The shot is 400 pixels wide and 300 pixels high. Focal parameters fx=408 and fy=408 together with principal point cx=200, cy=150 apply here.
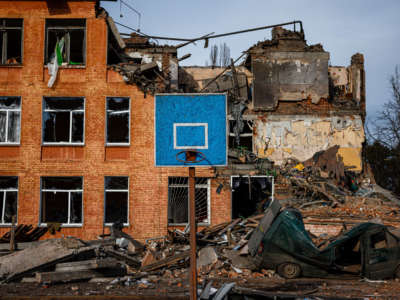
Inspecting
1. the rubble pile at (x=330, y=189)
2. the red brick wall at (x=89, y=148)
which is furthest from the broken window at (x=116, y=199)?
the rubble pile at (x=330, y=189)

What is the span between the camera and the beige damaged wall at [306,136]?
22.2 metres

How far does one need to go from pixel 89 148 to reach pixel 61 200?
2571mm

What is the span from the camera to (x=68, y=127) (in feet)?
59.6

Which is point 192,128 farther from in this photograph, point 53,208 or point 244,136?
A: point 244,136

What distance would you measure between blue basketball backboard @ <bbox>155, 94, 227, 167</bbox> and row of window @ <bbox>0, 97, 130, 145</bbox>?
11278 millimetres

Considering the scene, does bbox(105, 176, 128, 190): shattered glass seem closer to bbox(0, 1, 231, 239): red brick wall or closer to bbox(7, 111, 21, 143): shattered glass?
bbox(0, 1, 231, 239): red brick wall

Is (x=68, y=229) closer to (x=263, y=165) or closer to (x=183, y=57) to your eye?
(x=263, y=165)

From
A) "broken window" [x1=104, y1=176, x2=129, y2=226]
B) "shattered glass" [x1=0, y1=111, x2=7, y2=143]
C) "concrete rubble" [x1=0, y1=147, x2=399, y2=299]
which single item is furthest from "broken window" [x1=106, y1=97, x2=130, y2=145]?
"shattered glass" [x1=0, y1=111, x2=7, y2=143]

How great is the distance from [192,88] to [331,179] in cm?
1001

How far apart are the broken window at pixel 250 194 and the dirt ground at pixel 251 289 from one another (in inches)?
302

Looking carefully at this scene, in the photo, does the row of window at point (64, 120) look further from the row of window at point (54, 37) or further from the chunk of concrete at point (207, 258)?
the chunk of concrete at point (207, 258)

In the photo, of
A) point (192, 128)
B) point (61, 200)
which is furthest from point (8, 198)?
point (192, 128)

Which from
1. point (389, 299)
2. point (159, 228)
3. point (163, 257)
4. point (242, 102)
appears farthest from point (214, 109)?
point (242, 102)

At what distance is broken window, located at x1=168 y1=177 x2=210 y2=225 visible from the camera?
18.3 metres
